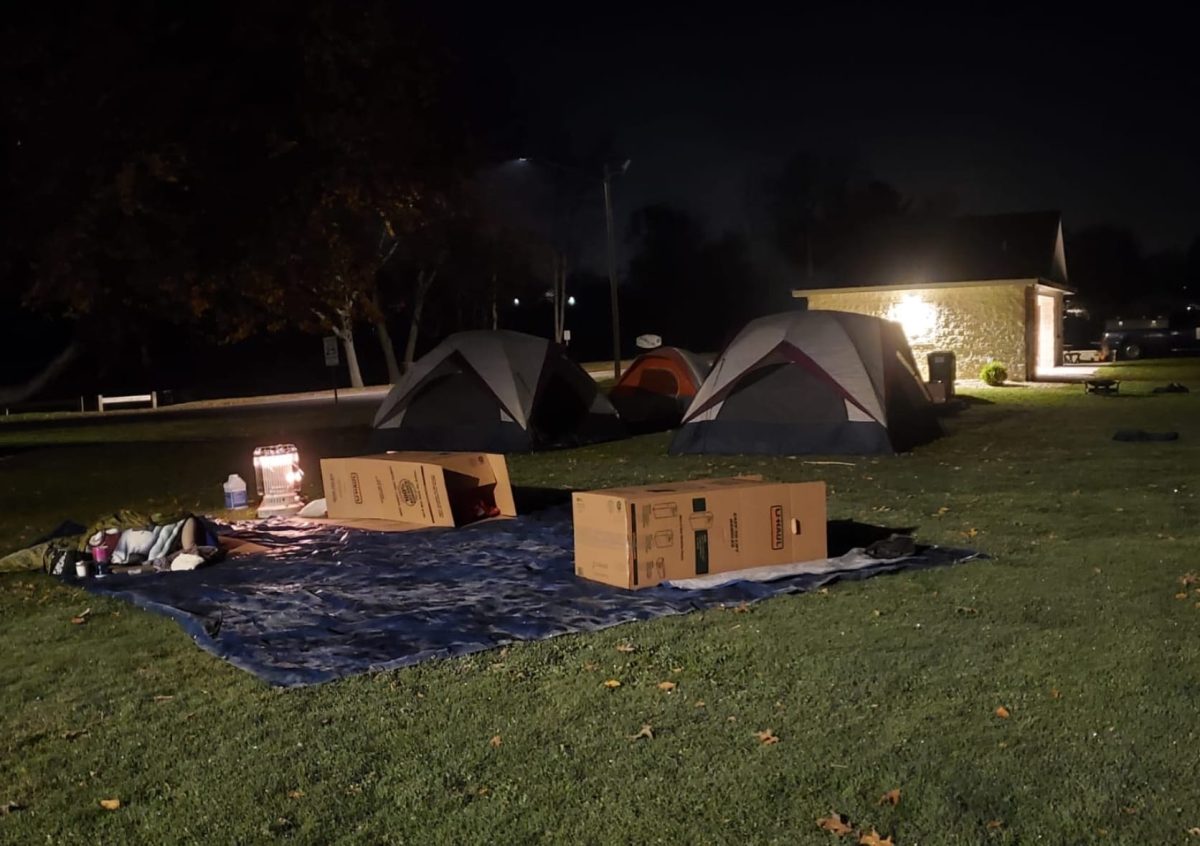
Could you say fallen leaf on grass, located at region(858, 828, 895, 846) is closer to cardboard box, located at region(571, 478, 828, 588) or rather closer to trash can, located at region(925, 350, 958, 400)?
cardboard box, located at region(571, 478, 828, 588)

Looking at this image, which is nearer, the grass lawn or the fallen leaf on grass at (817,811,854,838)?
the fallen leaf on grass at (817,811,854,838)

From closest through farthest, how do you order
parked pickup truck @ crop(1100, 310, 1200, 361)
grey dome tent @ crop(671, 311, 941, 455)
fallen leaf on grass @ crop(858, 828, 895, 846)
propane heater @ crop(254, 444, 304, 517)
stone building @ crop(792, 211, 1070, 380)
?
fallen leaf on grass @ crop(858, 828, 895, 846)
propane heater @ crop(254, 444, 304, 517)
grey dome tent @ crop(671, 311, 941, 455)
stone building @ crop(792, 211, 1070, 380)
parked pickup truck @ crop(1100, 310, 1200, 361)

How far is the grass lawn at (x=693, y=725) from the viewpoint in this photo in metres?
3.62

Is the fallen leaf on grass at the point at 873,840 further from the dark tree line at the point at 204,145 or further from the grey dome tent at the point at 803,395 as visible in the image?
the dark tree line at the point at 204,145

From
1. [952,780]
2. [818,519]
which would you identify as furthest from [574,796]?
[818,519]

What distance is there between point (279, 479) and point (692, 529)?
16.9ft

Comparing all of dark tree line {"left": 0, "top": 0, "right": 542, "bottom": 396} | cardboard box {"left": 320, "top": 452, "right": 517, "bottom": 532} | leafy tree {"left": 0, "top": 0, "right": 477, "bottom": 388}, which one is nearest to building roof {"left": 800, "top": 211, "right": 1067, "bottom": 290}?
dark tree line {"left": 0, "top": 0, "right": 542, "bottom": 396}

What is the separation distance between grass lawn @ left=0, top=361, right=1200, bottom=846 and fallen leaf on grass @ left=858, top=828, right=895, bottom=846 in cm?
6

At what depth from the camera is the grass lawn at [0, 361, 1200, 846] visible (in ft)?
11.9

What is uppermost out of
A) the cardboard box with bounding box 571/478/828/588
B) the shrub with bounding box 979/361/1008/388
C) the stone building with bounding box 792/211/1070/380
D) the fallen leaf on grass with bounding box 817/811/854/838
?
the stone building with bounding box 792/211/1070/380

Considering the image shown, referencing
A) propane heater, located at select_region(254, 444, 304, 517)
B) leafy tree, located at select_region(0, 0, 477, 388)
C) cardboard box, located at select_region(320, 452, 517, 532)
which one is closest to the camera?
cardboard box, located at select_region(320, 452, 517, 532)

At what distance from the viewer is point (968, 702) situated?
14.9 ft

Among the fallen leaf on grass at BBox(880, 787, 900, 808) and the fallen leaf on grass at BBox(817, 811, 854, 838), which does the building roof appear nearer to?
the fallen leaf on grass at BBox(880, 787, 900, 808)

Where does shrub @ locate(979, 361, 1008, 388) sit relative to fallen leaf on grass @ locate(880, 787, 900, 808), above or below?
→ above
